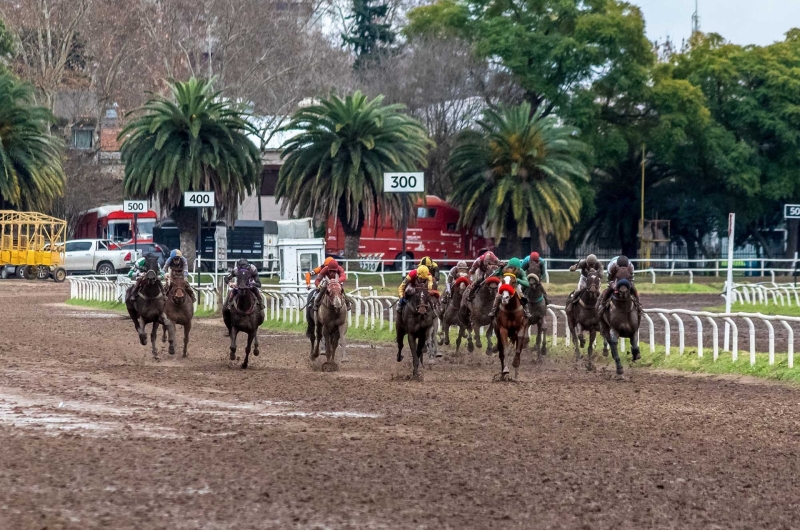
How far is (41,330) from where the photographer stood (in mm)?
28219

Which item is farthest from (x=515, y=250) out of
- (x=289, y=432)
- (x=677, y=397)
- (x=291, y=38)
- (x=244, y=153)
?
(x=289, y=432)

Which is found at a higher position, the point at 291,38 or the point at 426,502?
the point at 291,38

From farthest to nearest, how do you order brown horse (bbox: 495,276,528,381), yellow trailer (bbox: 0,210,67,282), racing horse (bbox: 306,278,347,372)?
yellow trailer (bbox: 0,210,67,282) → racing horse (bbox: 306,278,347,372) → brown horse (bbox: 495,276,528,381)

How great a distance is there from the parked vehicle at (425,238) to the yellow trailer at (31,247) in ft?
39.6

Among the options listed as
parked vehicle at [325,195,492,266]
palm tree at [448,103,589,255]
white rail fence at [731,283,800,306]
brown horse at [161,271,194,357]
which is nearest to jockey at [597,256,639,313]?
brown horse at [161,271,194,357]

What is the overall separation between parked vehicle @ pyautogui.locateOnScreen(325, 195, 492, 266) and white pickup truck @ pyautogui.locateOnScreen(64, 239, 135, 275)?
939cm

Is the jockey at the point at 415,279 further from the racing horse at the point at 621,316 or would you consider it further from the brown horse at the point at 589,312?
the brown horse at the point at 589,312

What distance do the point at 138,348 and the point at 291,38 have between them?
4659 cm

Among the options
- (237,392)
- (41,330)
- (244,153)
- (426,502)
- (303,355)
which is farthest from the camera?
(244,153)

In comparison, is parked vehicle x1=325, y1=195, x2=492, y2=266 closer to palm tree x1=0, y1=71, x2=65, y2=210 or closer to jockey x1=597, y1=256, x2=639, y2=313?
palm tree x1=0, y1=71, x2=65, y2=210

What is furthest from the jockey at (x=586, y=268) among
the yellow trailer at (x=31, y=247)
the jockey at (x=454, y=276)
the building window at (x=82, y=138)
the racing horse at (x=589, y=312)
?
the building window at (x=82, y=138)

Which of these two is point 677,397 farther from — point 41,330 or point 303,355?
point 41,330

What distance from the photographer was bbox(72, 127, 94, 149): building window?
76162 mm

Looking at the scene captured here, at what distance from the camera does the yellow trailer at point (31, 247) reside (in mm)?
57844
